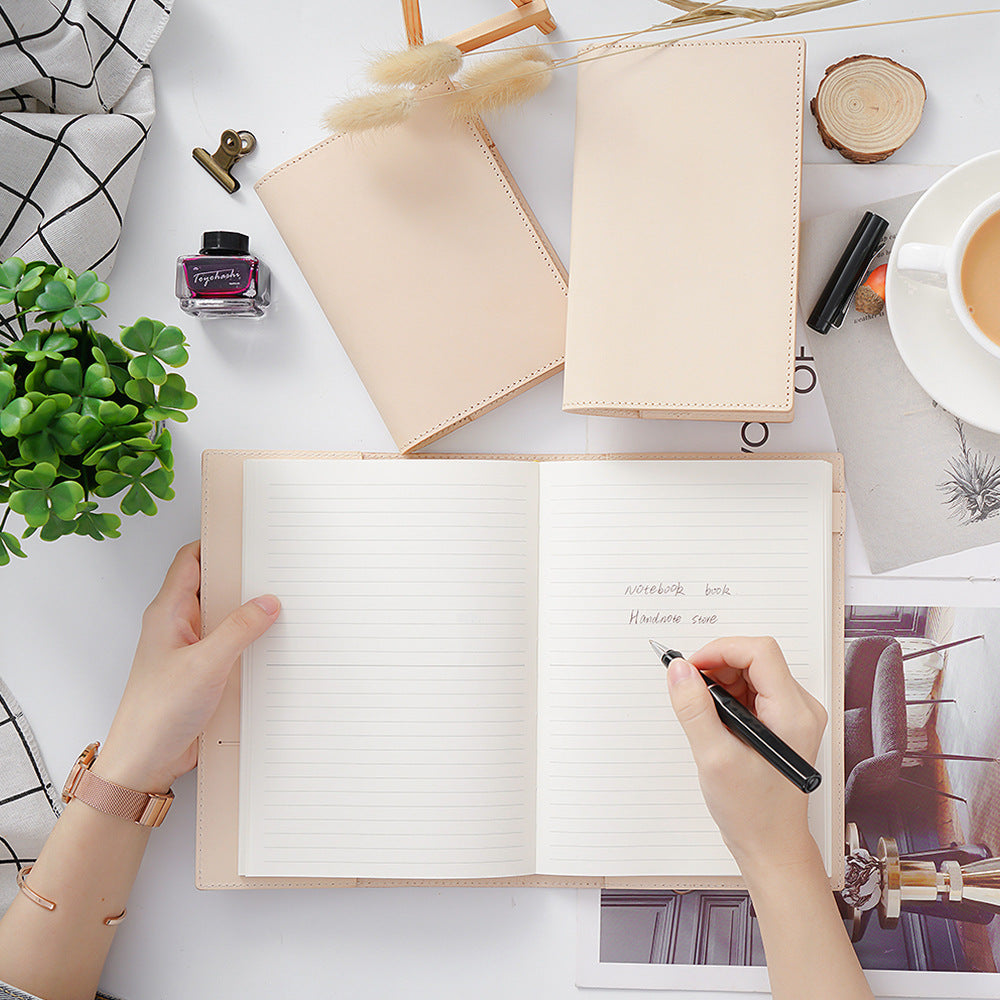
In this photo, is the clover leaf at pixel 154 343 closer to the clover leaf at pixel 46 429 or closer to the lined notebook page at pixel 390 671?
the clover leaf at pixel 46 429

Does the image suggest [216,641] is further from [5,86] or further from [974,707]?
[974,707]

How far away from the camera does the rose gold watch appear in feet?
2.81

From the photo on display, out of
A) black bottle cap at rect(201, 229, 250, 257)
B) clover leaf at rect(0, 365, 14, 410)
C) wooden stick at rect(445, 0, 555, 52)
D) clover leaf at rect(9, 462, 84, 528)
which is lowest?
clover leaf at rect(9, 462, 84, 528)

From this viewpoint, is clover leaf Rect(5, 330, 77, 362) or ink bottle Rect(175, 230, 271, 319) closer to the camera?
clover leaf Rect(5, 330, 77, 362)

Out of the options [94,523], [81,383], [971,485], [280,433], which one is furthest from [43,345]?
[971,485]

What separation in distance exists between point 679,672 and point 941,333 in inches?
17.0

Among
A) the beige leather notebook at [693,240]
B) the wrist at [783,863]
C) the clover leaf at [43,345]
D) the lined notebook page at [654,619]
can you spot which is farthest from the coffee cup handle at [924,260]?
the clover leaf at [43,345]

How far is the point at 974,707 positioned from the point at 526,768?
48 cm

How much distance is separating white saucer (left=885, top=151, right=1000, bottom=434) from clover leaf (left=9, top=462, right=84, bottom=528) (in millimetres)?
775

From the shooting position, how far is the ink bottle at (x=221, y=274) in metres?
0.87

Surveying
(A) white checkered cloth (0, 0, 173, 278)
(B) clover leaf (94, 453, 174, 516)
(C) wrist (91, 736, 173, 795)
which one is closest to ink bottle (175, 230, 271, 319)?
(A) white checkered cloth (0, 0, 173, 278)

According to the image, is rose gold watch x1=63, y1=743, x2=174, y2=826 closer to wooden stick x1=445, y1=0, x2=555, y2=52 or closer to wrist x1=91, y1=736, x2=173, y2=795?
wrist x1=91, y1=736, x2=173, y2=795

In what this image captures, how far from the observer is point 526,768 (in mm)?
894

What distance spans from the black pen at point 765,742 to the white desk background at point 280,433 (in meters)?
0.23
